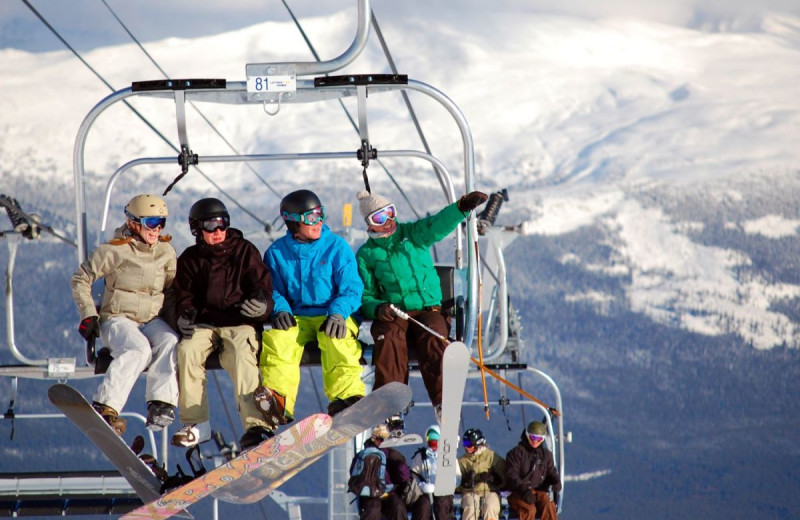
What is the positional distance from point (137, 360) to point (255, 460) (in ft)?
2.34

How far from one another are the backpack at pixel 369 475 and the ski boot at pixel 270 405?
3287mm

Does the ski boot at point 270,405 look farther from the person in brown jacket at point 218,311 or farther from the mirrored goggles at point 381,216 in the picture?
the mirrored goggles at point 381,216

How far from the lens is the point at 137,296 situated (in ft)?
18.7

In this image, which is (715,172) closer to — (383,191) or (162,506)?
(383,191)

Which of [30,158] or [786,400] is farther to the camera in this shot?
[30,158]

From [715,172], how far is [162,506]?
33888 millimetres

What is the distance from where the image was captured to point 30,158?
3616cm

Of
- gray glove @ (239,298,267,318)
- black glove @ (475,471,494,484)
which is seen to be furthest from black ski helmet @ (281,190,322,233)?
black glove @ (475,471,494,484)

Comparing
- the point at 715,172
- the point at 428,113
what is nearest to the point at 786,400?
the point at 715,172

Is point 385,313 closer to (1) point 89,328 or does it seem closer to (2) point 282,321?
(2) point 282,321

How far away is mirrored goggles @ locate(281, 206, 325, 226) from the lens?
575 cm

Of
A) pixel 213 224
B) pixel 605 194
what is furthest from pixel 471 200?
pixel 605 194

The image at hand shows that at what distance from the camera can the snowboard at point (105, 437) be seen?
5.01 metres

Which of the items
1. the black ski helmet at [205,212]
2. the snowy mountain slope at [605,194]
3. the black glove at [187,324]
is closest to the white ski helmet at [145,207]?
the black ski helmet at [205,212]
